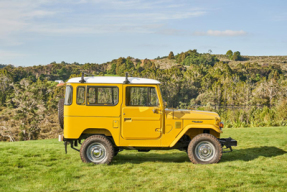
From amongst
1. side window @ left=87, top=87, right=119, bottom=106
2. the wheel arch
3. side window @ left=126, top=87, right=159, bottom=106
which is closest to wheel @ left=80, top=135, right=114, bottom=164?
the wheel arch

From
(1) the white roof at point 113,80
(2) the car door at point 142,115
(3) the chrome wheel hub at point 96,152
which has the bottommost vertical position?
(3) the chrome wheel hub at point 96,152

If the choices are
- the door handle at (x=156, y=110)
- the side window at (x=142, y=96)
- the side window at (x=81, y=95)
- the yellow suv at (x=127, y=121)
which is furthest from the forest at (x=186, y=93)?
the door handle at (x=156, y=110)

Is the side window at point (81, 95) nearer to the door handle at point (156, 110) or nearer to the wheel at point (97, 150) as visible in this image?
the wheel at point (97, 150)

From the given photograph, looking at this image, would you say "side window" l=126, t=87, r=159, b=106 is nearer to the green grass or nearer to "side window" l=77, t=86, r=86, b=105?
"side window" l=77, t=86, r=86, b=105

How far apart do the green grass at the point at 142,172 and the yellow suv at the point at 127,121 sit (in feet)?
1.52

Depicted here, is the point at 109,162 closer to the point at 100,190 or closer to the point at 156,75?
the point at 100,190

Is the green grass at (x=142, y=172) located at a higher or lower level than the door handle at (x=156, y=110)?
lower

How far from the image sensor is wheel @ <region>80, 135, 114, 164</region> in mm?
8617

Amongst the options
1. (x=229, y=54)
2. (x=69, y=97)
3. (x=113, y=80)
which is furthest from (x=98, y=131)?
(x=229, y=54)

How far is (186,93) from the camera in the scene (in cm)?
10081

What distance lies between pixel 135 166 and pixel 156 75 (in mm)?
99368

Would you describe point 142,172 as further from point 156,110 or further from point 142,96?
point 142,96

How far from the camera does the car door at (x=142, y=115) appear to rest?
8570 mm

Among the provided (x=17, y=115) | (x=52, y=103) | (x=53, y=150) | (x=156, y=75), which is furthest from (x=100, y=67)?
(x=53, y=150)
